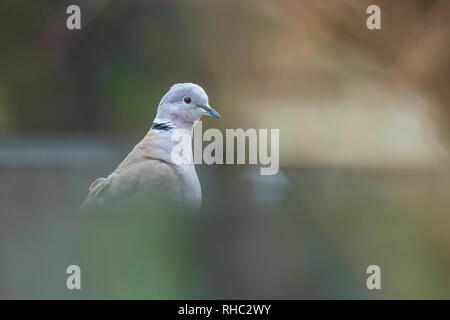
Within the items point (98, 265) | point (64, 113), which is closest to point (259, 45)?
point (64, 113)

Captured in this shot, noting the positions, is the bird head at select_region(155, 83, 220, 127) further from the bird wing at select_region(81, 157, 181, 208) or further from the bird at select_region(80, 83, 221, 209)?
the bird wing at select_region(81, 157, 181, 208)

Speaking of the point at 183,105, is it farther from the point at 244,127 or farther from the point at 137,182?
the point at 244,127

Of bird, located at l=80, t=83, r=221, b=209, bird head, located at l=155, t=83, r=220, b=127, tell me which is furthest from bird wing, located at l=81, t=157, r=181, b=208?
bird head, located at l=155, t=83, r=220, b=127

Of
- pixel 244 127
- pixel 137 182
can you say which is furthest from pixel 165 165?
pixel 244 127

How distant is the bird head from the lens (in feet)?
3.98

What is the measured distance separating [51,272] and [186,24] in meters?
1.42

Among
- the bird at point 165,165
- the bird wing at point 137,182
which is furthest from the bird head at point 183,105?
the bird wing at point 137,182

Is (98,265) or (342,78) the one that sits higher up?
(342,78)

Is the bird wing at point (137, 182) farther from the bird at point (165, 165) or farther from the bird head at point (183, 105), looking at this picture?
the bird head at point (183, 105)

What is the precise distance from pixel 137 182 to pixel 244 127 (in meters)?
0.61

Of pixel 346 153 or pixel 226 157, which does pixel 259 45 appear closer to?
pixel 346 153

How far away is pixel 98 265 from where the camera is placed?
58 cm

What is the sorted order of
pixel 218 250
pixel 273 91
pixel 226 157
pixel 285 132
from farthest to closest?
pixel 273 91 → pixel 285 132 → pixel 226 157 → pixel 218 250

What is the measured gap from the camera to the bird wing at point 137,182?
1.06 meters
